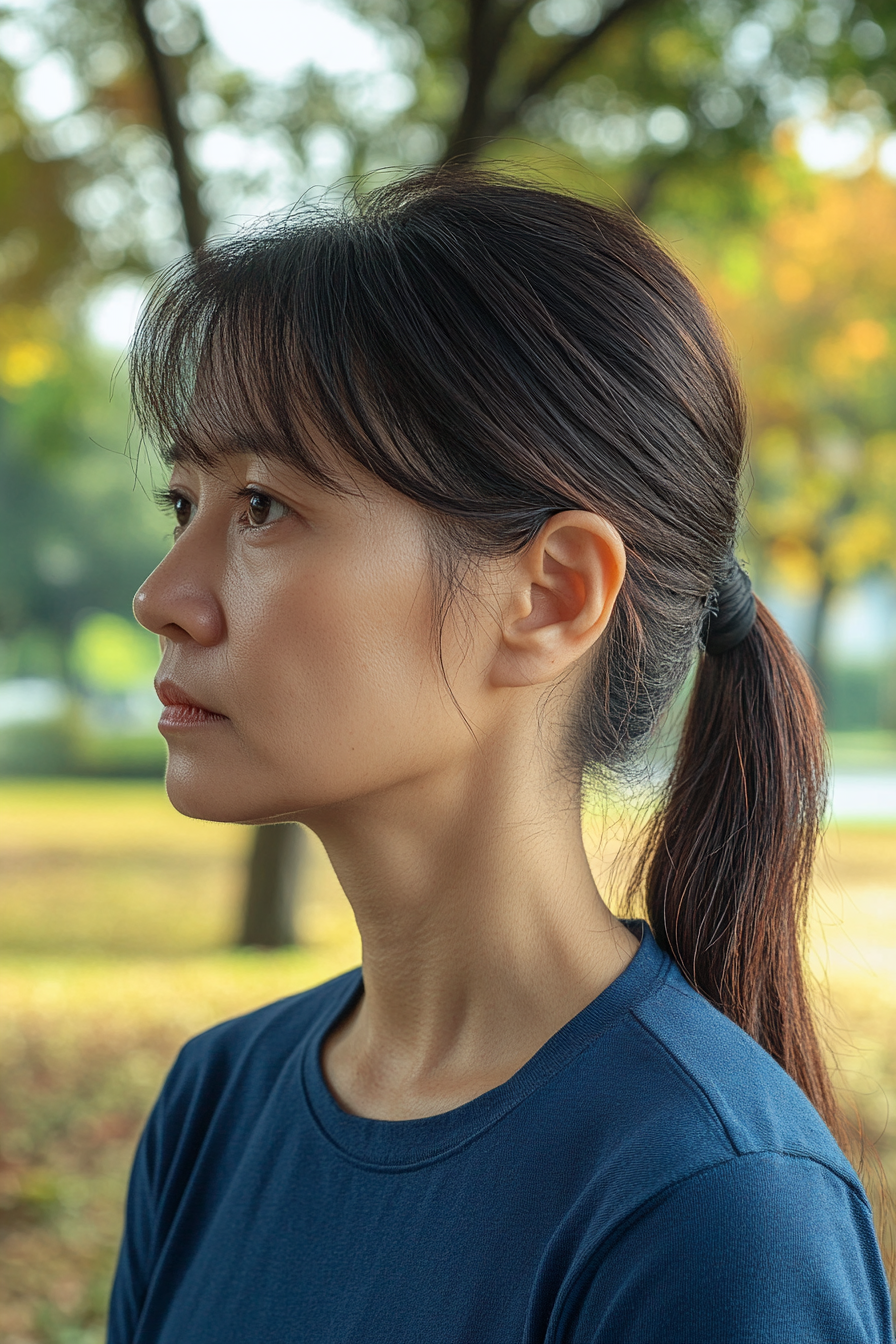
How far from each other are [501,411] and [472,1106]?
714 mm

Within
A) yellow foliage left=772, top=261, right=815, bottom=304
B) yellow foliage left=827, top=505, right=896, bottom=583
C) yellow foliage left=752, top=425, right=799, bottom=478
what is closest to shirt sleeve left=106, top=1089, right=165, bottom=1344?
yellow foliage left=772, top=261, right=815, bottom=304

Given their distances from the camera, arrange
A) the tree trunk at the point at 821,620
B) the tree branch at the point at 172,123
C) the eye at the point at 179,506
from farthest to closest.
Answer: the tree trunk at the point at 821,620, the tree branch at the point at 172,123, the eye at the point at 179,506

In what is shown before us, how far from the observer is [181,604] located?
52.5 inches

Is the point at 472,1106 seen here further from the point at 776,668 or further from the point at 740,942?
the point at 776,668

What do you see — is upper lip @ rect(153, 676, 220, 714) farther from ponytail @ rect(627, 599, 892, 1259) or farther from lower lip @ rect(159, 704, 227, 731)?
ponytail @ rect(627, 599, 892, 1259)

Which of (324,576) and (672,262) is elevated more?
(672,262)

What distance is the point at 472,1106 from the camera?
1.29 meters

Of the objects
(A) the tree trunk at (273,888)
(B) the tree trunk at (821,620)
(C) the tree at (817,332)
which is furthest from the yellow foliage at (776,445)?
(A) the tree trunk at (273,888)

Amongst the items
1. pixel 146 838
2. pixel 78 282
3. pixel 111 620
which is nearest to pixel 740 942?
pixel 78 282

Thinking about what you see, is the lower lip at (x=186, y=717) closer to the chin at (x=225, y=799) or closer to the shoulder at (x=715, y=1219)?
the chin at (x=225, y=799)

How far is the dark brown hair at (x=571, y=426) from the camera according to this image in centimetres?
127

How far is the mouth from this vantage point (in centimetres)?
135

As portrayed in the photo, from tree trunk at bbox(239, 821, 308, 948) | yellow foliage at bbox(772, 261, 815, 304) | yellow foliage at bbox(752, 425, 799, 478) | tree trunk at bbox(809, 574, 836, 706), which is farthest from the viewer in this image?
tree trunk at bbox(809, 574, 836, 706)

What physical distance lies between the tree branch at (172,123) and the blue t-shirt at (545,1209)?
5192 millimetres
